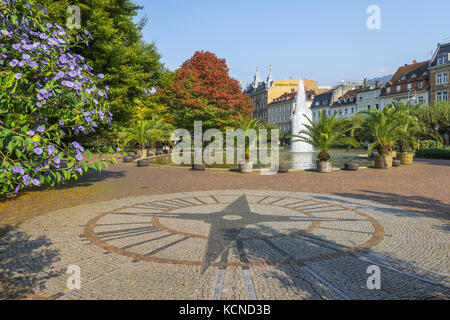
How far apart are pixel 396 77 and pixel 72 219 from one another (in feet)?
231

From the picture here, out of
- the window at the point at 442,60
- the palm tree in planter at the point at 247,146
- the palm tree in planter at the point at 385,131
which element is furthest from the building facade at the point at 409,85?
the palm tree in planter at the point at 247,146

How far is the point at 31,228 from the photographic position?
739cm

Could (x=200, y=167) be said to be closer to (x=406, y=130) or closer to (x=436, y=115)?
(x=406, y=130)

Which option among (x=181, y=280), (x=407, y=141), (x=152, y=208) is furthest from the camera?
(x=407, y=141)

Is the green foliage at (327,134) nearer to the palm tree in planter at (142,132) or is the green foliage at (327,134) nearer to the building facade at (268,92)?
the palm tree in planter at (142,132)

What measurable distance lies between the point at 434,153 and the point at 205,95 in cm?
2562

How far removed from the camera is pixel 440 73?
52281mm

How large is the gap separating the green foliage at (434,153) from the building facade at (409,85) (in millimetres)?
23325
